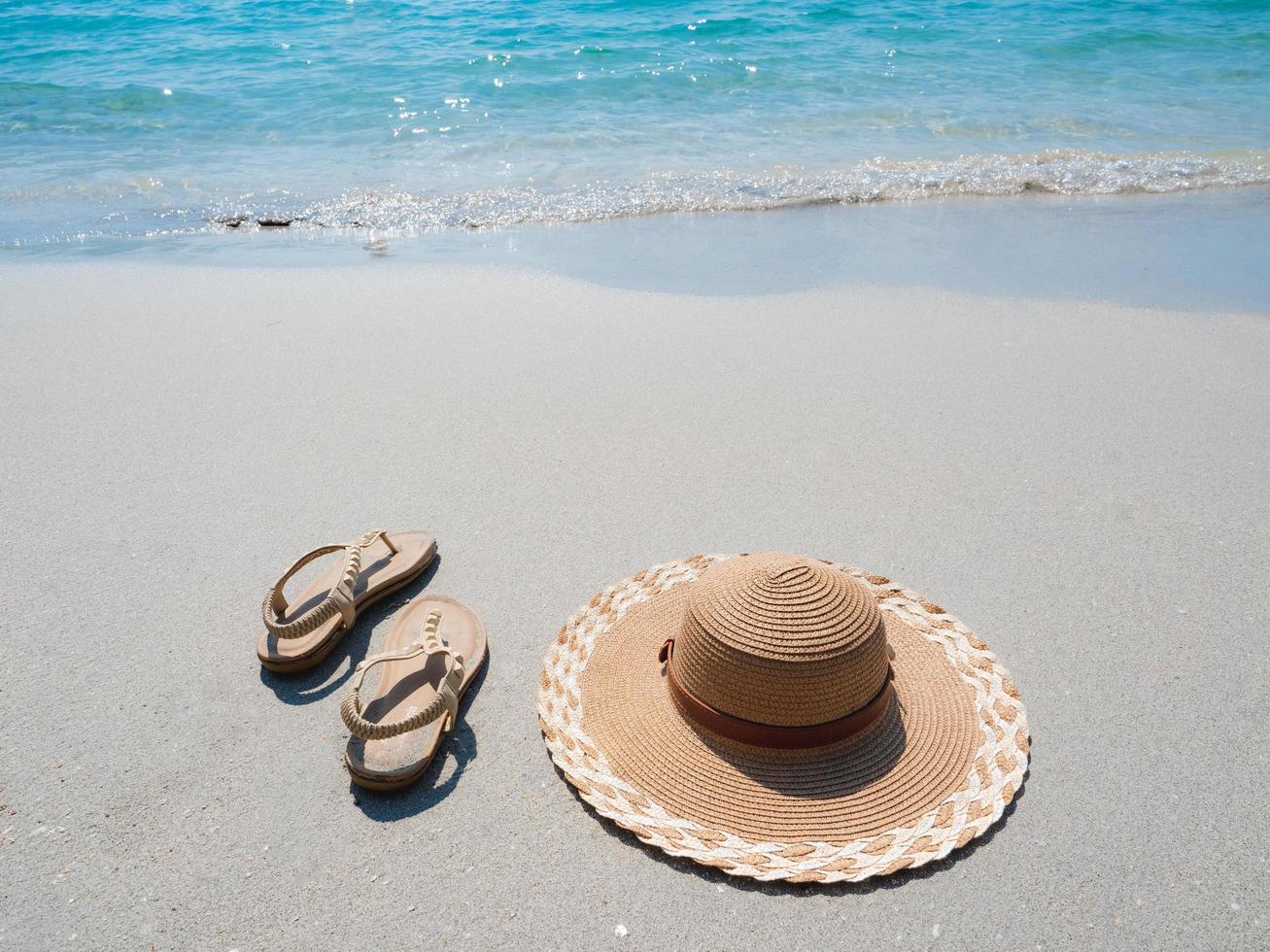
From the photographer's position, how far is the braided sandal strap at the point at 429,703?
190cm

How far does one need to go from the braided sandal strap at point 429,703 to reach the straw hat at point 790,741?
0.25 metres

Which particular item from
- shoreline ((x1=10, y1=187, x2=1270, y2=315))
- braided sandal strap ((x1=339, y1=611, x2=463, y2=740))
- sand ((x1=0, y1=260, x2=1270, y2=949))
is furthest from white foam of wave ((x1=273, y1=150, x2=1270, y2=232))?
braided sandal strap ((x1=339, y1=611, x2=463, y2=740))

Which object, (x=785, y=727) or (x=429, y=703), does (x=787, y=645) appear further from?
(x=429, y=703)

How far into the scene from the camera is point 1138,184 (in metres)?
6.61

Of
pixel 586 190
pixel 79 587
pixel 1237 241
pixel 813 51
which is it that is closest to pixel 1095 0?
pixel 813 51

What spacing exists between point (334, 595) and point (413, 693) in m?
0.38

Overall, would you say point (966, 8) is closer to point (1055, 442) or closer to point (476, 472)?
point (1055, 442)

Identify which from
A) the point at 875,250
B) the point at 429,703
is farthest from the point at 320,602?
the point at 875,250

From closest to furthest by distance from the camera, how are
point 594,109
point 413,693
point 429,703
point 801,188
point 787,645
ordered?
point 787,645, point 429,703, point 413,693, point 801,188, point 594,109

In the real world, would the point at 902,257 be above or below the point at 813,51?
below

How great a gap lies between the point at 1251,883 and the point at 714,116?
8.43 meters

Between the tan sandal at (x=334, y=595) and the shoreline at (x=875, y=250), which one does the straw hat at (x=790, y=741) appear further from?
the shoreline at (x=875, y=250)

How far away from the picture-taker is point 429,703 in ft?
6.84

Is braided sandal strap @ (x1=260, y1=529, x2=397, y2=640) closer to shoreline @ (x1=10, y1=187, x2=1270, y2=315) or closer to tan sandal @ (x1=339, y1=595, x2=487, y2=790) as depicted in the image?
tan sandal @ (x1=339, y1=595, x2=487, y2=790)
